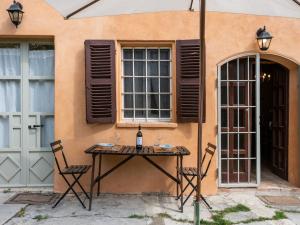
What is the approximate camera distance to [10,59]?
6.58m

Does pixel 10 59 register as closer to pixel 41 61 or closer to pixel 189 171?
pixel 41 61

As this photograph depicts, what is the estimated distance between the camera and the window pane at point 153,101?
258 inches

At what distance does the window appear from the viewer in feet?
21.4

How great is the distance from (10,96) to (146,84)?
240 cm

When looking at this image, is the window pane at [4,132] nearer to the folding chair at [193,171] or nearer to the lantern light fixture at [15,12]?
the lantern light fixture at [15,12]

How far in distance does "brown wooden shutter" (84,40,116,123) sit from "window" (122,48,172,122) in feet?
1.21

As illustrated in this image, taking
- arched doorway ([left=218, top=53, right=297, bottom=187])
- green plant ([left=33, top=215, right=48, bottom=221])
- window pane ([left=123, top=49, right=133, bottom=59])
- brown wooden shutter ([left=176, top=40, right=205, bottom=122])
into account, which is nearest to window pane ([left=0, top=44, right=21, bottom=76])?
window pane ([left=123, top=49, right=133, bottom=59])

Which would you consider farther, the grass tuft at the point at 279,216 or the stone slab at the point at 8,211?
the grass tuft at the point at 279,216

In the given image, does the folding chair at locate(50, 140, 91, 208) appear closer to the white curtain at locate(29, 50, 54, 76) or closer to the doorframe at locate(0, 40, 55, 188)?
the doorframe at locate(0, 40, 55, 188)

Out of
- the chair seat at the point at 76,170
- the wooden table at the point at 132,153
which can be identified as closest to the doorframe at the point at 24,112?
the chair seat at the point at 76,170

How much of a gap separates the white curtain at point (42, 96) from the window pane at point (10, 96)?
0.81ft

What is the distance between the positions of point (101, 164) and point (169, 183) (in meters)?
1.19

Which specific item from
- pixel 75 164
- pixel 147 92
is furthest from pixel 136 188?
pixel 147 92

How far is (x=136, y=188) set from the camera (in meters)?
6.36
